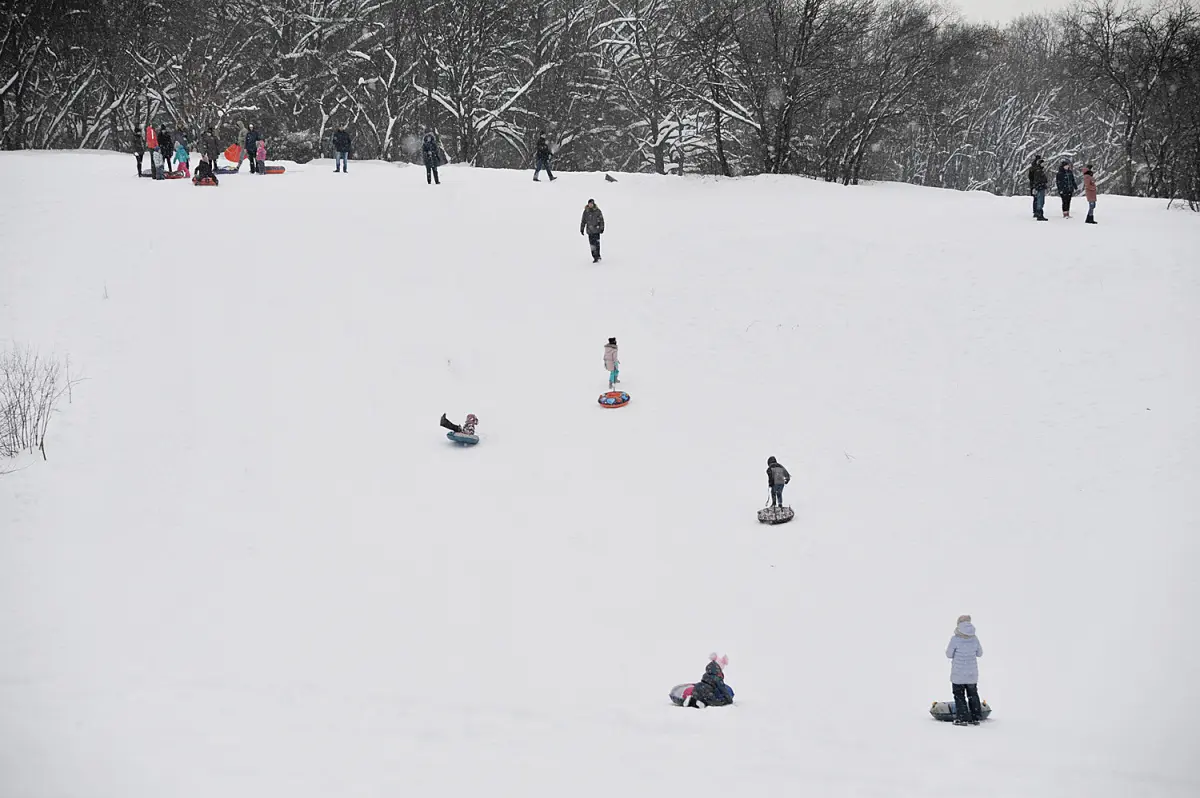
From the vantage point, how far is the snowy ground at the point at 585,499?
9031mm

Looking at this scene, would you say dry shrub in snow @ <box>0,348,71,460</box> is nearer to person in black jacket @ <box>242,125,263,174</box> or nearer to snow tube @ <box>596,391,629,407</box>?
snow tube @ <box>596,391,629,407</box>

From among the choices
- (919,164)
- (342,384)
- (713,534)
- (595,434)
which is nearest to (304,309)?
(342,384)

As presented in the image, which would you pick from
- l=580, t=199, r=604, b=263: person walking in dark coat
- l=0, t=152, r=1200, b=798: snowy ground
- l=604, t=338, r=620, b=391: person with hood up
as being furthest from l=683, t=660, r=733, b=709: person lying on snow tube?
l=580, t=199, r=604, b=263: person walking in dark coat

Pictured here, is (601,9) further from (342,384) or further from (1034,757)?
(1034,757)

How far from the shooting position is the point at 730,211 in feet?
86.2

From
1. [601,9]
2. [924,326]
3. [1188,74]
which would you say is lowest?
[924,326]

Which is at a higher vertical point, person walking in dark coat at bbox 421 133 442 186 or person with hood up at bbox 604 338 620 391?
person walking in dark coat at bbox 421 133 442 186

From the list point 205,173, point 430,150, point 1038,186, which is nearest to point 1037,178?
point 1038,186

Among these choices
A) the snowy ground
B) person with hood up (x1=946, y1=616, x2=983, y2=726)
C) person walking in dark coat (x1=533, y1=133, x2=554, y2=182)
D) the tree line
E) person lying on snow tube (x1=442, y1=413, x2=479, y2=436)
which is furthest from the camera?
the tree line

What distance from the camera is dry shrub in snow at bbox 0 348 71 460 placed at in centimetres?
1411

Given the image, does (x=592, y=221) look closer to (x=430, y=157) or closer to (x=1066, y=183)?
(x=430, y=157)

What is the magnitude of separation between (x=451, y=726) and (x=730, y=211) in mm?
19596

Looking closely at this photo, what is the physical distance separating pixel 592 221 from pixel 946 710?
1507 cm

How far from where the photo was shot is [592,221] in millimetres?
22359
